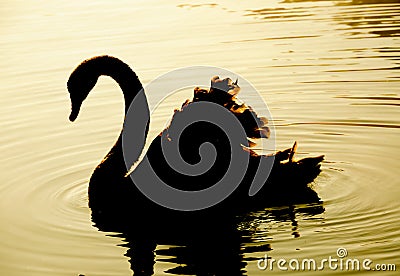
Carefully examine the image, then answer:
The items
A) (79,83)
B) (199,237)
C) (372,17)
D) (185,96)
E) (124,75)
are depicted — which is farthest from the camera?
(372,17)

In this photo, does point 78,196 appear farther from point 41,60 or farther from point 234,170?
point 41,60

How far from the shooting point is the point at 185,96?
8.27 m

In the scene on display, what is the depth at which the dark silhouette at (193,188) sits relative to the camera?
204 inches

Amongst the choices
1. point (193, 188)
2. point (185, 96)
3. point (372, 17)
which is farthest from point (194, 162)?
point (372, 17)

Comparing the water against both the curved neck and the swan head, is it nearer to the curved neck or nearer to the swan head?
the swan head

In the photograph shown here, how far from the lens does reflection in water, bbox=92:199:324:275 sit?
468cm

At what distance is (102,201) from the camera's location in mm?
5566

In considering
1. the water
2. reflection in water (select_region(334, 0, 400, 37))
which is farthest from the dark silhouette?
reflection in water (select_region(334, 0, 400, 37))

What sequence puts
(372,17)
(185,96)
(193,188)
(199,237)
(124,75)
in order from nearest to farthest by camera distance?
Answer: (199,237)
(193,188)
(124,75)
(185,96)
(372,17)

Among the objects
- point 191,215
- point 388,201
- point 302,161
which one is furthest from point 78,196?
point 388,201

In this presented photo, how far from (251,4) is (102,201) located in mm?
8039

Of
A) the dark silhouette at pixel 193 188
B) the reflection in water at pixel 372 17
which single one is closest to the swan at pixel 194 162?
the dark silhouette at pixel 193 188

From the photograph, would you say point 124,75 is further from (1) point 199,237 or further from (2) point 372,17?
(2) point 372,17

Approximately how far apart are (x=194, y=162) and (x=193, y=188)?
0.16 m
